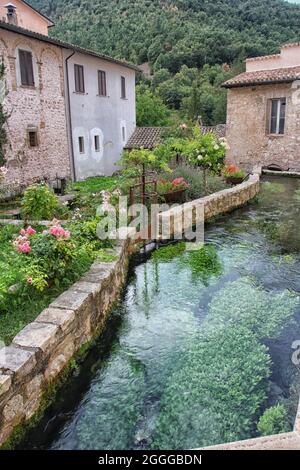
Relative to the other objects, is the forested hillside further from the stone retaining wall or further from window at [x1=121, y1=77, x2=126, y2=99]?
the stone retaining wall

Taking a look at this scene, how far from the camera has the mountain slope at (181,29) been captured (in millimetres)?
44000

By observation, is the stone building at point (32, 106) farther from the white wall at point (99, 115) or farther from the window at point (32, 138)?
the white wall at point (99, 115)

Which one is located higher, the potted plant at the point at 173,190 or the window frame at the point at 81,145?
the window frame at the point at 81,145

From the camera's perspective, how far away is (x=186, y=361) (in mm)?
4242

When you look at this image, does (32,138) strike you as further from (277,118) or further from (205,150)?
(277,118)

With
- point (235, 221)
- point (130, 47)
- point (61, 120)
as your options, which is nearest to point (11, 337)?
point (235, 221)

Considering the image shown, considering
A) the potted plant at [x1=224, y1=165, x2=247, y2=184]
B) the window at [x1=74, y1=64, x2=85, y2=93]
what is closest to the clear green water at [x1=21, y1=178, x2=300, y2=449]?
the potted plant at [x1=224, y1=165, x2=247, y2=184]

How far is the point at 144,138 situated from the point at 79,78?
21.2ft

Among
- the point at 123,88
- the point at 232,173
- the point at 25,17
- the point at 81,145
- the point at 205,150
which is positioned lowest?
the point at 232,173

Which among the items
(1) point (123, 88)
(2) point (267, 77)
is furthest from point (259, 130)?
(1) point (123, 88)

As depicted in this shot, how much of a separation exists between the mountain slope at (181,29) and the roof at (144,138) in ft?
74.3

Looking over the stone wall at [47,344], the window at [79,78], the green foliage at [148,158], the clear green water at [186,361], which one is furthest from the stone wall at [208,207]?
the window at [79,78]

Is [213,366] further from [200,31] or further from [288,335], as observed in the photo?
[200,31]

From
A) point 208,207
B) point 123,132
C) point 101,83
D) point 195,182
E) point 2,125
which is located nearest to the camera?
point 208,207
